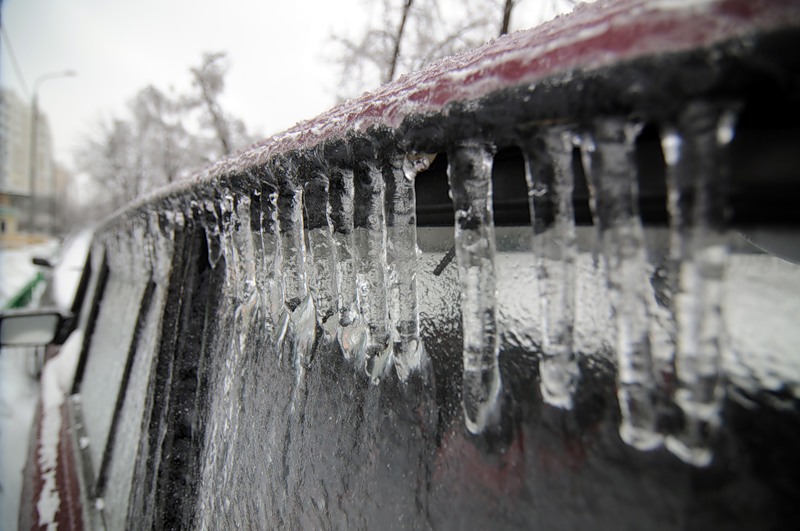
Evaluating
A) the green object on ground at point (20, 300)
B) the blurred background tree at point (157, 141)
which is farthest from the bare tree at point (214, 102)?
the green object on ground at point (20, 300)

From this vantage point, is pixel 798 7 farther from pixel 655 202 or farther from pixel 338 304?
pixel 338 304

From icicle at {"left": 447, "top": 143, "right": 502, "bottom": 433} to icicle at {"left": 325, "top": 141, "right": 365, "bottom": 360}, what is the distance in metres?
0.29

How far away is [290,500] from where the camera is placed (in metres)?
1.08

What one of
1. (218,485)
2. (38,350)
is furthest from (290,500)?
(38,350)

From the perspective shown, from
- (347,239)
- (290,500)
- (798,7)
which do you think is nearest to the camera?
(798,7)

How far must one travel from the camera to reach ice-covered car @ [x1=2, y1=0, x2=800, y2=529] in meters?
0.42

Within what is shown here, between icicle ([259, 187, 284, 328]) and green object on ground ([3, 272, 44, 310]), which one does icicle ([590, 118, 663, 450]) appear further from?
green object on ground ([3, 272, 44, 310])

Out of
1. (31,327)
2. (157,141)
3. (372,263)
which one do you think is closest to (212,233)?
(372,263)

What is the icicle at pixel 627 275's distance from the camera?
0.48 metres

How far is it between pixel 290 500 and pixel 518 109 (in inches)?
41.5

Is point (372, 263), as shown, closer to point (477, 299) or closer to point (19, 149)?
point (477, 299)

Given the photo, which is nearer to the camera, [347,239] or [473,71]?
[473,71]

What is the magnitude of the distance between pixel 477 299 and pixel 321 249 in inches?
19.0

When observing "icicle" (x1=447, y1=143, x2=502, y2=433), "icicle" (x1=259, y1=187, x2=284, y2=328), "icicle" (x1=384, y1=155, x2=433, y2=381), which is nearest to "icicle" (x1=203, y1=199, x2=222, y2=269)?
"icicle" (x1=259, y1=187, x2=284, y2=328)
